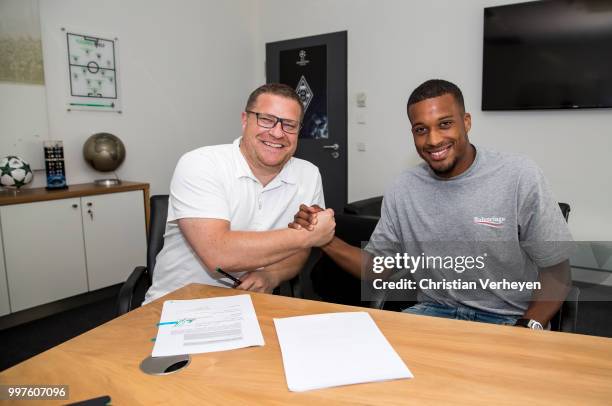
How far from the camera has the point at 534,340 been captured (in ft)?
3.36

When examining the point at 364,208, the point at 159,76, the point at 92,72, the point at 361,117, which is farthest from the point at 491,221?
the point at 159,76

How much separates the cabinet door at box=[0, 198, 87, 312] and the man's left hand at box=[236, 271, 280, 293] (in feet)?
6.64

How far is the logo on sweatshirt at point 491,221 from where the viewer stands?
5.09ft

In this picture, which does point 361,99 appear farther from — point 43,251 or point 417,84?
point 43,251

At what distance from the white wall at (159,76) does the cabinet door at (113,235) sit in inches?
19.8

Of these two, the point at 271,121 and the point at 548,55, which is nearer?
the point at 271,121

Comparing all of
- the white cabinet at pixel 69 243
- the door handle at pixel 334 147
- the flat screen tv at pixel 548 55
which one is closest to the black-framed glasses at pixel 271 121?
the white cabinet at pixel 69 243

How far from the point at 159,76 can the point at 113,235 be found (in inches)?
64.5

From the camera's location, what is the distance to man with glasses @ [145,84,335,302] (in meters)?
1.48

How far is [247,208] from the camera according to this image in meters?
1.73

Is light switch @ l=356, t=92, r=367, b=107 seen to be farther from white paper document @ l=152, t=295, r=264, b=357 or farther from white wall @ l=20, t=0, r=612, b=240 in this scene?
white paper document @ l=152, t=295, r=264, b=357

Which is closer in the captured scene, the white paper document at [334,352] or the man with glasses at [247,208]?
the white paper document at [334,352]

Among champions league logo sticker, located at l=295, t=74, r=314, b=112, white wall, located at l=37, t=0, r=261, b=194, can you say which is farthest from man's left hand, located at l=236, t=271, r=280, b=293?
champions league logo sticker, located at l=295, t=74, r=314, b=112

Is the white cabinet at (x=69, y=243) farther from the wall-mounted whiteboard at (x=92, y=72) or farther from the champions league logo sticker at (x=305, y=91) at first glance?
the champions league logo sticker at (x=305, y=91)
